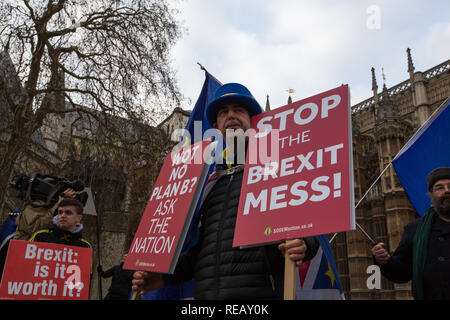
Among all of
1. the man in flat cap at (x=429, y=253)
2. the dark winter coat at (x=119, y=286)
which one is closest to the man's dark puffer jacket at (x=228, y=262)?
the man in flat cap at (x=429, y=253)

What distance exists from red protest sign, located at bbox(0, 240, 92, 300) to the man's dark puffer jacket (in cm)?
96

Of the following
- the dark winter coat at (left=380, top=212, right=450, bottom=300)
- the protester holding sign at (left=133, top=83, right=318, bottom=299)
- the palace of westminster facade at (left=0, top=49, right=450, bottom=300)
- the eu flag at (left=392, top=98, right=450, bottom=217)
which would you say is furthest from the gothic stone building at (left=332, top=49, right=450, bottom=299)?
the protester holding sign at (left=133, top=83, right=318, bottom=299)

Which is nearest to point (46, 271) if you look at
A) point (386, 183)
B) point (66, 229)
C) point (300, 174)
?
point (66, 229)

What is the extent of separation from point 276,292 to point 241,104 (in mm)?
1185

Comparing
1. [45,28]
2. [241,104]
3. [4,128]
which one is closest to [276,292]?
[241,104]

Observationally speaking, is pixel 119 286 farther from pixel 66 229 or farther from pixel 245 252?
pixel 245 252

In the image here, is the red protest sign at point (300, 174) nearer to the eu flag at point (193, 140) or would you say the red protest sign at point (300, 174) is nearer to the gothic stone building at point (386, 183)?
the eu flag at point (193, 140)

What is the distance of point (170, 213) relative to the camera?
7.80 ft

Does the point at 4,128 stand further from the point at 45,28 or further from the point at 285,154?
the point at 285,154

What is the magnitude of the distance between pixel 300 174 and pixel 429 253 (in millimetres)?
995

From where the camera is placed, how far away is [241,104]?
238cm

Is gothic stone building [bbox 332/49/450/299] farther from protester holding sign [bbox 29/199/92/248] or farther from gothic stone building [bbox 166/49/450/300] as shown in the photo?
protester holding sign [bbox 29/199/92/248]

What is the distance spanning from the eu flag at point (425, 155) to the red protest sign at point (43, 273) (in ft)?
9.18
